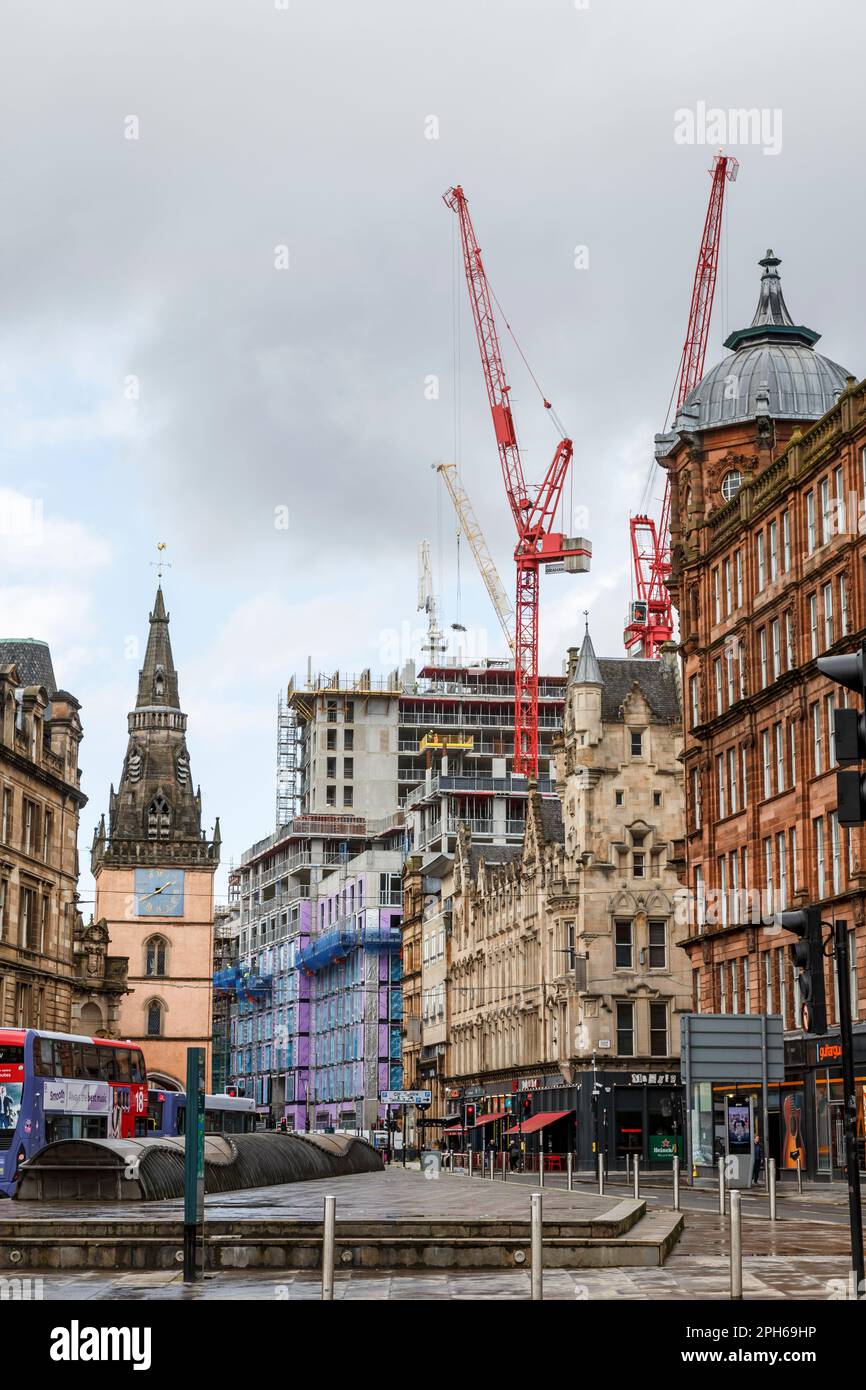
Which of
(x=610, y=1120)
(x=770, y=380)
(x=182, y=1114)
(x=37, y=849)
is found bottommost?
(x=610, y=1120)

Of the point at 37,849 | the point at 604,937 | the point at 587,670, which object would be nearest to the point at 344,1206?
the point at 37,849

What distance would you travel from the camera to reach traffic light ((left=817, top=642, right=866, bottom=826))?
1458 cm

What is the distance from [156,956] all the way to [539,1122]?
200 ft

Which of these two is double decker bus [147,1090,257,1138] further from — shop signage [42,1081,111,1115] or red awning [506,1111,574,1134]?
red awning [506,1111,574,1134]

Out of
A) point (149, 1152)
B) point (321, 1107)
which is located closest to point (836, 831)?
point (149, 1152)

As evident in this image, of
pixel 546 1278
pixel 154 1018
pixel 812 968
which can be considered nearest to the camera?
pixel 546 1278

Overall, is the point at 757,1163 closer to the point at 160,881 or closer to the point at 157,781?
the point at 160,881

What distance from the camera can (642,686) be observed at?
96250mm

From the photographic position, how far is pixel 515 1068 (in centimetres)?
10250

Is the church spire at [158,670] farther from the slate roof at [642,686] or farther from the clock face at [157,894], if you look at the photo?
the slate roof at [642,686]

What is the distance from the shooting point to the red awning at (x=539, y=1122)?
3534 inches

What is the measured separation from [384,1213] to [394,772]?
158 m

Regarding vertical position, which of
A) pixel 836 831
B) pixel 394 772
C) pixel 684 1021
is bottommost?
pixel 684 1021
